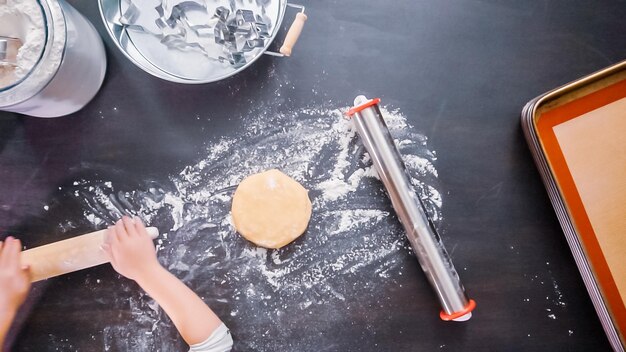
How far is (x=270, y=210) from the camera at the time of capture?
83 centimetres

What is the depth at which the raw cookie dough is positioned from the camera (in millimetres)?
825

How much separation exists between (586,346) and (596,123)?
1.30 ft

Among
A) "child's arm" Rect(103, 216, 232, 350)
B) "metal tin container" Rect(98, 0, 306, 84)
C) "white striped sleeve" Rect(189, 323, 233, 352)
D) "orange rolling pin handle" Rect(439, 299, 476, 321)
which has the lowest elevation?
"orange rolling pin handle" Rect(439, 299, 476, 321)

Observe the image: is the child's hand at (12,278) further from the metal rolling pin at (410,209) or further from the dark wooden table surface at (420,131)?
the metal rolling pin at (410,209)

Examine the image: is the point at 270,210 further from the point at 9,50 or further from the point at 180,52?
the point at 9,50

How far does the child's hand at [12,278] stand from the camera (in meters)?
0.77

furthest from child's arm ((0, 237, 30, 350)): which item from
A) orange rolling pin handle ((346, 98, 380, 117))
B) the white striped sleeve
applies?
orange rolling pin handle ((346, 98, 380, 117))

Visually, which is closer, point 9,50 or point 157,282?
point 9,50

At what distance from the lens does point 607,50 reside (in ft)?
2.78

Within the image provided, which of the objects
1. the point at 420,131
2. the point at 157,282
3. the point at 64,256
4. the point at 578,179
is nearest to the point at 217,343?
the point at 157,282

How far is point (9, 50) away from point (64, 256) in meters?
0.33

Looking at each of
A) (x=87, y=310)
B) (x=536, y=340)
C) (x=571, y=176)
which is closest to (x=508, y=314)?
(x=536, y=340)

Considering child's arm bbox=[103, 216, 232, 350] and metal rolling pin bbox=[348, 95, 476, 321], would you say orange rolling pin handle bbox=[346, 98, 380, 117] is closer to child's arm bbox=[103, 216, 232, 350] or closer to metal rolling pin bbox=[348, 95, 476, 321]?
metal rolling pin bbox=[348, 95, 476, 321]

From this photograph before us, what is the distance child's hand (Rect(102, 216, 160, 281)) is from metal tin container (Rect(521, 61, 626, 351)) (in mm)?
675
